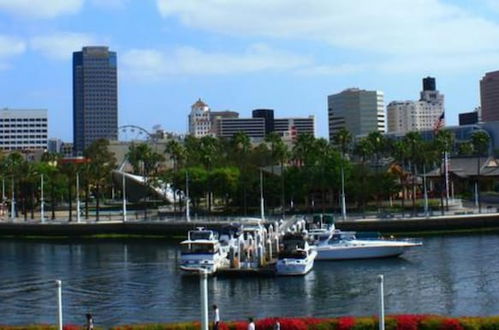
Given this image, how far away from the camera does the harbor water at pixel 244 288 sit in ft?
171

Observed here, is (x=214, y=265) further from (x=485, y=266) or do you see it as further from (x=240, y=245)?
(x=485, y=266)

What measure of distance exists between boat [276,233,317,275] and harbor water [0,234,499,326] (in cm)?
94

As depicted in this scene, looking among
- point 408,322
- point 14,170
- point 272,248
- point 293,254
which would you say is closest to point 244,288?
point 293,254

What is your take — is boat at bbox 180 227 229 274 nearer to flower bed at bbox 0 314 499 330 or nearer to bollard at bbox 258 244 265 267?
bollard at bbox 258 244 265 267

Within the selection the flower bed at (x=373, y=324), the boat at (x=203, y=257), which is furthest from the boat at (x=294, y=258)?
the flower bed at (x=373, y=324)

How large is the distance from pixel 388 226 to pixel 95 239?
1606 inches

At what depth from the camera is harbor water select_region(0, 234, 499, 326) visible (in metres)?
52.2

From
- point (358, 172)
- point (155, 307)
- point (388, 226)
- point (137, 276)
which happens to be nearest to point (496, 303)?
point (155, 307)

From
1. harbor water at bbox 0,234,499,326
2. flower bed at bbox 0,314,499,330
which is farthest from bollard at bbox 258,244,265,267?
flower bed at bbox 0,314,499,330

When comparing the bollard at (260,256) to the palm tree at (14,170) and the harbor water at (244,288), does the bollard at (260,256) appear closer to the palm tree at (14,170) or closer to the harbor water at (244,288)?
the harbor water at (244,288)

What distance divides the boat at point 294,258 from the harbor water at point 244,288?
0.94 m

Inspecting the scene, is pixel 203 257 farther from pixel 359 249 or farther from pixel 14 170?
pixel 14 170

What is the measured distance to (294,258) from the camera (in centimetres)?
6869

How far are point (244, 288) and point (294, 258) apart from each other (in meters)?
7.55
